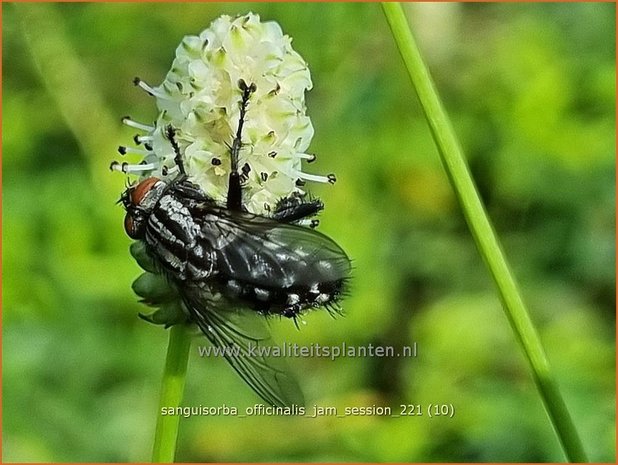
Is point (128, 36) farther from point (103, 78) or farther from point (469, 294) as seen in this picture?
point (469, 294)

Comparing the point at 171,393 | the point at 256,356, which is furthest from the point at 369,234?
the point at 171,393

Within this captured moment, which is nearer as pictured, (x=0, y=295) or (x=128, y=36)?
(x=0, y=295)

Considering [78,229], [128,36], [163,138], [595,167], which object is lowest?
[163,138]

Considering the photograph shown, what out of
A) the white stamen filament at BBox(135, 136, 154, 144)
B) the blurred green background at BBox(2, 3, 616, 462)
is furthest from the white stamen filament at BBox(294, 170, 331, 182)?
the blurred green background at BBox(2, 3, 616, 462)

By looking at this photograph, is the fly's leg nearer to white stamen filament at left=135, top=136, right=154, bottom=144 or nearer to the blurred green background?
white stamen filament at left=135, top=136, right=154, bottom=144

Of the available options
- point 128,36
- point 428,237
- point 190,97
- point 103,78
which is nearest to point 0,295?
point 103,78

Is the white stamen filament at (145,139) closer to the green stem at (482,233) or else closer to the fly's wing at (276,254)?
the fly's wing at (276,254)

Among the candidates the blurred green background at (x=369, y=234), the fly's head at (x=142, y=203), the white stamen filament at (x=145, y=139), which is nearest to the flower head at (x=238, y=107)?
the white stamen filament at (x=145, y=139)
